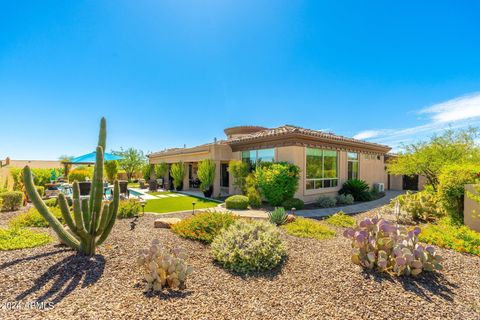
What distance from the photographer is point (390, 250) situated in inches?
183

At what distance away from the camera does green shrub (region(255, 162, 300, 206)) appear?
1255 cm

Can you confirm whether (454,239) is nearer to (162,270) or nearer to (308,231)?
(308,231)

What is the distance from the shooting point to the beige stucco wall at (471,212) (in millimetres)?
7632

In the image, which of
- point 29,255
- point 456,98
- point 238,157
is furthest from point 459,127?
point 29,255

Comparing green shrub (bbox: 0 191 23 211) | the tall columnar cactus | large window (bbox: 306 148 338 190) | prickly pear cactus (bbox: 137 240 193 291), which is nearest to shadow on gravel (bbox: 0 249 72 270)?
the tall columnar cactus

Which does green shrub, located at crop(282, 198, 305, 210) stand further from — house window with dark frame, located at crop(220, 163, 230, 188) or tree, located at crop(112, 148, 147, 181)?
tree, located at crop(112, 148, 147, 181)

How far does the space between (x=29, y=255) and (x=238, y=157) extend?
13.5 m

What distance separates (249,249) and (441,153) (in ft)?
55.4

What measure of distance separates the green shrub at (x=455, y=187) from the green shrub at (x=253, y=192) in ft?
28.0

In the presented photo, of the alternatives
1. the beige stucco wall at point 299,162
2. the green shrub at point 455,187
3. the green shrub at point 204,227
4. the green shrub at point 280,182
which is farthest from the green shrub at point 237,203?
the green shrub at point 455,187

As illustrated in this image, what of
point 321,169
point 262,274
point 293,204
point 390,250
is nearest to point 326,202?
point 321,169

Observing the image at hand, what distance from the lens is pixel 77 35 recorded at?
9.45 meters

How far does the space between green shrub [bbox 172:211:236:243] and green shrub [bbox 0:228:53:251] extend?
11.3 ft

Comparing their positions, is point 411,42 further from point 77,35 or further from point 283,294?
point 77,35
